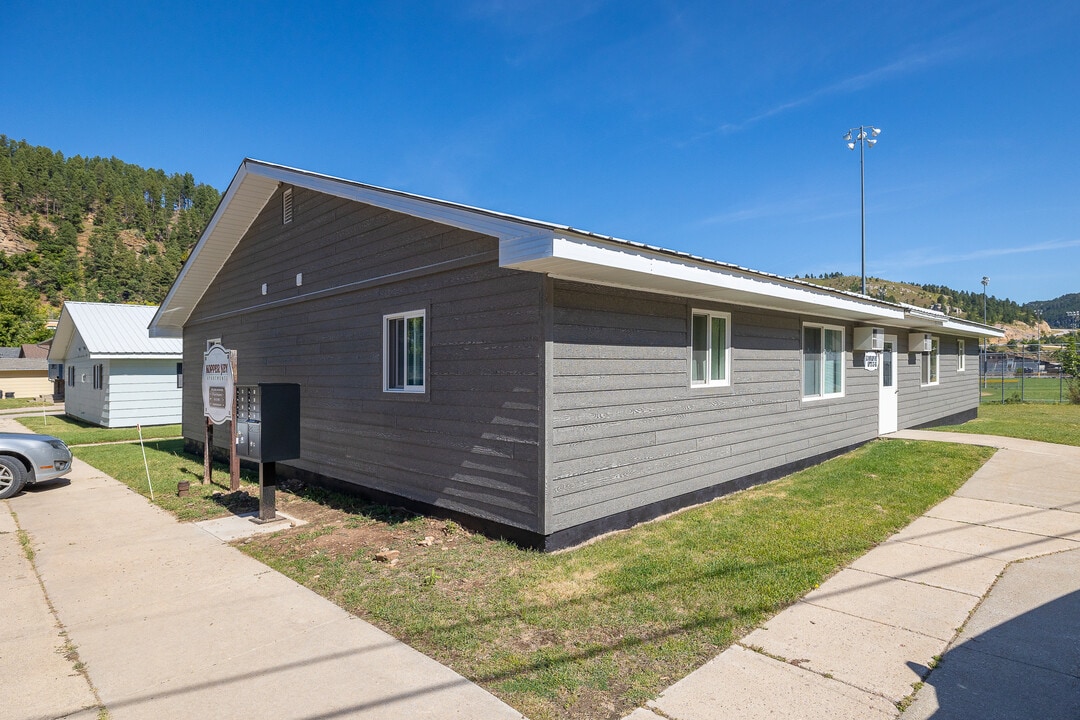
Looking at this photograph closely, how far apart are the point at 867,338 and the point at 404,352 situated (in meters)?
8.07

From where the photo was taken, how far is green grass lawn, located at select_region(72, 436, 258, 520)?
7.53m

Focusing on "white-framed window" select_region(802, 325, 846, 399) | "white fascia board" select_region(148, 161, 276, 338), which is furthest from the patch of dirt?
"white-framed window" select_region(802, 325, 846, 399)

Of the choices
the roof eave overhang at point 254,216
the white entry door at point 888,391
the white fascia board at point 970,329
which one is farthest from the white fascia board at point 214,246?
the white fascia board at point 970,329

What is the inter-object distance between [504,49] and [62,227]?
10637 centimetres

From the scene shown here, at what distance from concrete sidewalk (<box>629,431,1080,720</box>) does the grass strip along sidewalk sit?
19 cm

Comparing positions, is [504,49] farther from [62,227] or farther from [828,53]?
[62,227]

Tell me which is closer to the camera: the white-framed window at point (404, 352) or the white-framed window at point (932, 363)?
the white-framed window at point (404, 352)

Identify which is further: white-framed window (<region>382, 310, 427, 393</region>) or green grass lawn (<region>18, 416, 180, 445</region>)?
green grass lawn (<region>18, 416, 180, 445</region>)

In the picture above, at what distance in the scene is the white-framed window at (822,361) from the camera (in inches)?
355

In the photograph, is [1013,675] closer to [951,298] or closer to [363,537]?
[363,537]

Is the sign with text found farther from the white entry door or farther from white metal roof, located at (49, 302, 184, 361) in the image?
the white entry door

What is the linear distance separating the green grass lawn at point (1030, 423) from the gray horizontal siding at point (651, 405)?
7.17 m

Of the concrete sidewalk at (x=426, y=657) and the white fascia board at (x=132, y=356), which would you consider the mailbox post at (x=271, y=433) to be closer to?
the concrete sidewalk at (x=426, y=657)

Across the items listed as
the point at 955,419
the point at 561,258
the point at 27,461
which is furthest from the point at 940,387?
the point at 27,461
